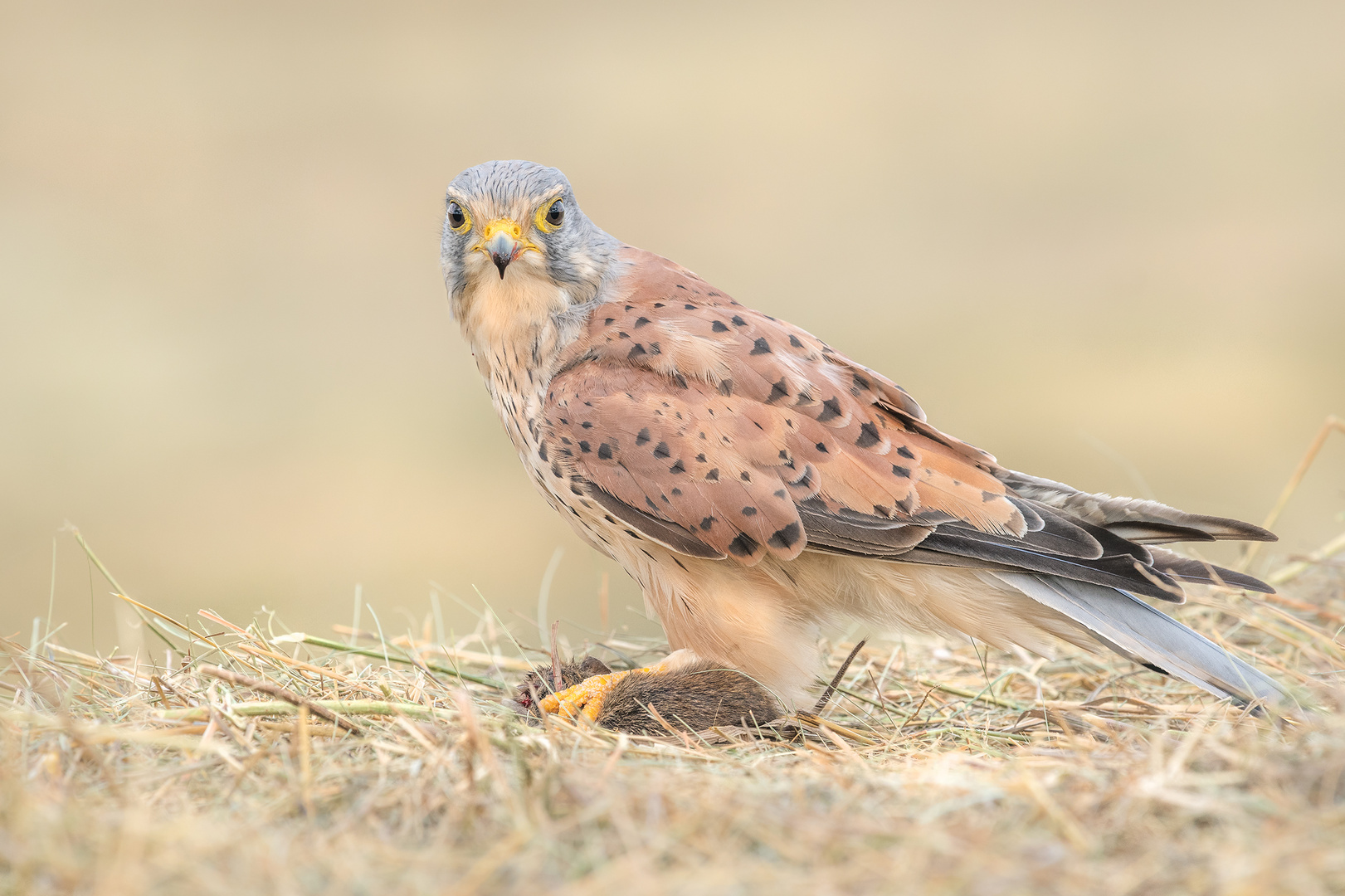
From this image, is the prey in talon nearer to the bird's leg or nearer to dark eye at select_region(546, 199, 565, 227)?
the bird's leg

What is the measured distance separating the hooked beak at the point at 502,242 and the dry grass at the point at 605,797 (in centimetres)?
133

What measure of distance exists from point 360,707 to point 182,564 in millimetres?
6352

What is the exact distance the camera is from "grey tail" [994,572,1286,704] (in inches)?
122

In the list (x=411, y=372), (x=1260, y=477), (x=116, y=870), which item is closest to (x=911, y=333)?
(x=1260, y=477)

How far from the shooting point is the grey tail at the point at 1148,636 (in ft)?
10.2

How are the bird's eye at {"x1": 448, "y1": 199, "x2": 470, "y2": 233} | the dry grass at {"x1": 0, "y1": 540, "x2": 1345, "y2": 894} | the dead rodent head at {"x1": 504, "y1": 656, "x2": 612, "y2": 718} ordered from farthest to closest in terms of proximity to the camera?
the bird's eye at {"x1": 448, "y1": 199, "x2": 470, "y2": 233} → the dead rodent head at {"x1": 504, "y1": 656, "x2": 612, "y2": 718} → the dry grass at {"x1": 0, "y1": 540, "x2": 1345, "y2": 894}

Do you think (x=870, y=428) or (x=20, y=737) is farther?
(x=870, y=428)

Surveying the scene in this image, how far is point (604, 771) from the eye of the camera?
240 cm

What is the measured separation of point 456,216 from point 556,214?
34 centimetres

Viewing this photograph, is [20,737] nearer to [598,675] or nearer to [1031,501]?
[598,675]

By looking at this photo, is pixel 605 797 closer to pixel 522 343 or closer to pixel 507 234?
pixel 522 343

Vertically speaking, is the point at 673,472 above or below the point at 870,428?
below

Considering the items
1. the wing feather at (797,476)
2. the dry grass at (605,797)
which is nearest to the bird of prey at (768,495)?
the wing feather at (797,476)

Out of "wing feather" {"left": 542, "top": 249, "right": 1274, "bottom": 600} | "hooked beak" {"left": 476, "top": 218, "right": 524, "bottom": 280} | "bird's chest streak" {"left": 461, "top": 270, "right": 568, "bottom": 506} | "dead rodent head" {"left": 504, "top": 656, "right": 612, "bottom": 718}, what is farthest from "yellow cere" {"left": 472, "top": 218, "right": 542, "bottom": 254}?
"dead rodent head" {"left": 504, "top": 656, "right": 612, "bottom": 718}
